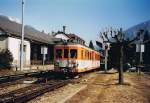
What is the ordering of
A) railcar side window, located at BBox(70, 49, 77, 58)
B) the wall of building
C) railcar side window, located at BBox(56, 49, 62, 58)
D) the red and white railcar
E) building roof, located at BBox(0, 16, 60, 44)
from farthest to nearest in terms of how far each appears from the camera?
1. building roof, located at BBox(0, 16, 60, 44)
2. the wall of building
3. railcar side window, located at BBox(56, 49, 62, 58)
4. railcar side window, located at BBox(70, 49, 77, 58)
5. the red and white railcar

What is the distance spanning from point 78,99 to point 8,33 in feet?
79.7

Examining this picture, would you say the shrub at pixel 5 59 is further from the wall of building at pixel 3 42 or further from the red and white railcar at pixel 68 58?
the red and white railcar at pixel 68 58

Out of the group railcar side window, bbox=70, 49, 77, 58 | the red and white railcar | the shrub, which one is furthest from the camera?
the shrub

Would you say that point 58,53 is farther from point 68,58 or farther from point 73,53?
point 73,53

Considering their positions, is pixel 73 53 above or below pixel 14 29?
below

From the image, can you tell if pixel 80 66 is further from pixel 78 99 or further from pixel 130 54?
pixel 130 54

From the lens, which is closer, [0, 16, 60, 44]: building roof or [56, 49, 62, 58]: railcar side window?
[56, 49, 62, 58]: railcar side window

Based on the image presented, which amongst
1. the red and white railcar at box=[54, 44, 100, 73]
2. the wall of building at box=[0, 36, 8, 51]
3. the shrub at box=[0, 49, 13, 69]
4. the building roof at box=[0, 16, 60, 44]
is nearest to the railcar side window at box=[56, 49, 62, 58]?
the red and white railcar at box=[54, 44, 100, 73]

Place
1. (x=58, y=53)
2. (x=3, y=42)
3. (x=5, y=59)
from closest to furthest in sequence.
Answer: (x=58, y=53), (x=5, y=59), (x=3, y=42)

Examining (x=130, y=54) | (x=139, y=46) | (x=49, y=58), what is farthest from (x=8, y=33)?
(x=130, y=54)

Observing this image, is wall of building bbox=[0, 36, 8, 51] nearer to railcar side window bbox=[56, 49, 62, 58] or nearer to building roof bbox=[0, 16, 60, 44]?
building roof bbox=[0, 16, 60, 44]

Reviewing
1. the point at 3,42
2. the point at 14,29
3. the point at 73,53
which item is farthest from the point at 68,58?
the point at 14,29

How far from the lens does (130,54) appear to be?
60812mm

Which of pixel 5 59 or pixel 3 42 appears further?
pixel 3 42
